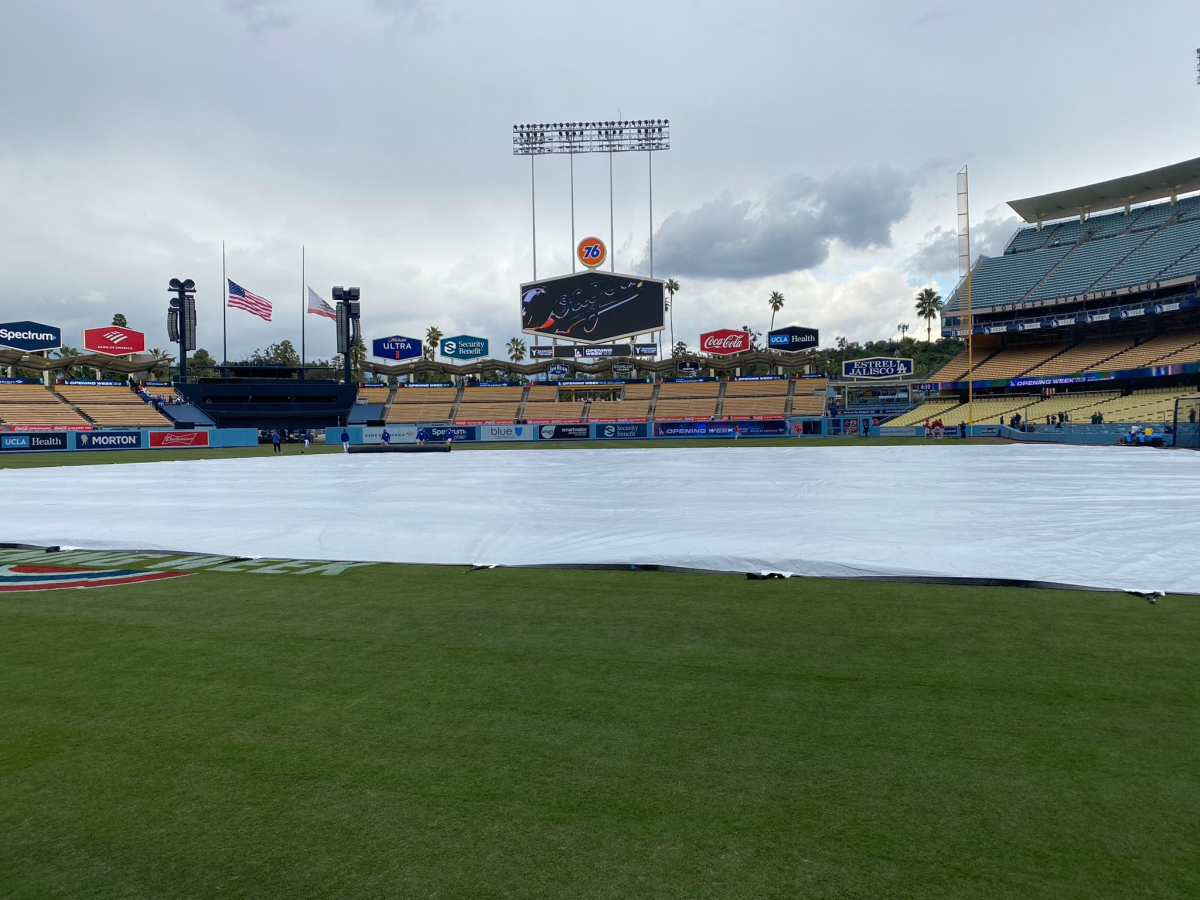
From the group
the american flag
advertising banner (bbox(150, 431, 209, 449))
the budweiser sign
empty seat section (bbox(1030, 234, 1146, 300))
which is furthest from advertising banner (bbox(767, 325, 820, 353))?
advertising banner (bbox(150, 431, 209, 449))

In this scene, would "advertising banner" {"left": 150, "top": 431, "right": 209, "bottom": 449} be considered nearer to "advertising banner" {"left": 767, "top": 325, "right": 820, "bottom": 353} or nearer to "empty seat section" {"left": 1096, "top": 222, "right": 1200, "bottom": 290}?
"advertising banner" {"left": 767, "top": 325, "right": 820, "bottom": 353}

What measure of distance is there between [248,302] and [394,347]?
1052 inches

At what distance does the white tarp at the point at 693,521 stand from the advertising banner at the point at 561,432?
151 ft

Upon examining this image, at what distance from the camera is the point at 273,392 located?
6956 cm

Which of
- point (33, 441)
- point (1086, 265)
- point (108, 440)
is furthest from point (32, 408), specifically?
point (1086, 265)

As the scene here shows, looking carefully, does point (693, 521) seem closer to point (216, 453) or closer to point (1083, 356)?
point (216, 453)

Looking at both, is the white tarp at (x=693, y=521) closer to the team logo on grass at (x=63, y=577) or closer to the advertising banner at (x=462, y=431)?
the team logo on grass at (x=63, y=577)

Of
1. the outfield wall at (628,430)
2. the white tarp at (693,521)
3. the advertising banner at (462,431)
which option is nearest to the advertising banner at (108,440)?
the outfield wall at (628,430)

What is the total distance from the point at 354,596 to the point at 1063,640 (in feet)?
18.8

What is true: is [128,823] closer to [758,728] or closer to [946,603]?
[758,728]

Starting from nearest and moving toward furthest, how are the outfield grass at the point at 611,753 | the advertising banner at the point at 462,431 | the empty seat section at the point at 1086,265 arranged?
the outfield grass at the point at 611,753, the empty seat section at the point at 1086,265, the advertising banner at the point at 462,431

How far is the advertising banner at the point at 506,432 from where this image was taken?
63062 millimetres

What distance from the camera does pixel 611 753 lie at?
11.0ft

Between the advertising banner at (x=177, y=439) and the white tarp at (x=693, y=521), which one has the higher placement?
the advertising banner at (x=177, y=439)
